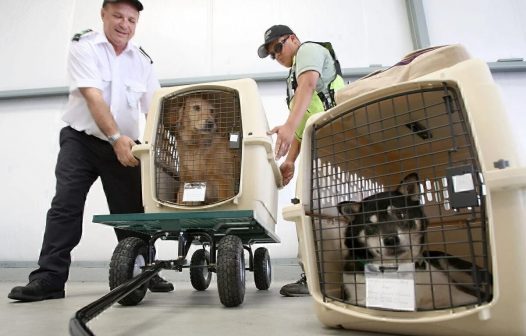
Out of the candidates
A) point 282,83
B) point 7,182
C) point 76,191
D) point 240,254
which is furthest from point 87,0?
point 240,254

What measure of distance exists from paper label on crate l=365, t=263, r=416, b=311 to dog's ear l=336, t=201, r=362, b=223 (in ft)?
0.76

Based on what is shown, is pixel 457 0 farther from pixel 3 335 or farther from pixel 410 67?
pixel 3 335

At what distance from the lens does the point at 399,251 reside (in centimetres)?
98

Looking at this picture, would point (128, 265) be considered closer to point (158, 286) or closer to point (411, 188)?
point (158, 286)

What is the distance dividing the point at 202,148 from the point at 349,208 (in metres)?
0.78

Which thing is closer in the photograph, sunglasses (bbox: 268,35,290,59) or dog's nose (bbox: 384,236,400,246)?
dog's nose (bbox: 384,236,400,246)

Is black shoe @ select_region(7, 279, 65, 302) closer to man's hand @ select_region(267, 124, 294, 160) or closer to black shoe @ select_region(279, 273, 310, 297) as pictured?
black shoe @ select_region(279, 273, 310, 297)

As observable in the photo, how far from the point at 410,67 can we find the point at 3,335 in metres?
1.25

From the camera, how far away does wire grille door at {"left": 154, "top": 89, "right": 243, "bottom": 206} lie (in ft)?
4.94

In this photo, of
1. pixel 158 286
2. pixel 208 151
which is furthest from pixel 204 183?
pixel 158 286

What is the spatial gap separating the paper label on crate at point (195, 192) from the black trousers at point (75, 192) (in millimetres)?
490

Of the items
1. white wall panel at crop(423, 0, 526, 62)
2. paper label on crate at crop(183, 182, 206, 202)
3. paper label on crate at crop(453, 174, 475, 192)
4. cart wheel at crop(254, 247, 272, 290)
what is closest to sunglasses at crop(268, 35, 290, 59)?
paper label on crate at crop(183, 182, 206, 202)

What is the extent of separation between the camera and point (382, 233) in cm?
97

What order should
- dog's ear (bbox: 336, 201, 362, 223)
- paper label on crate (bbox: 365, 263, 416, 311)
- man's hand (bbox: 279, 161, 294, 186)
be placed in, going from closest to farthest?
paper label on crate (bbox: 365, 263, 416, 311) → dog's ear (bbox: 336, 201, 362, 223) → man's hand (bbox: 279, 161, 294, 186)
